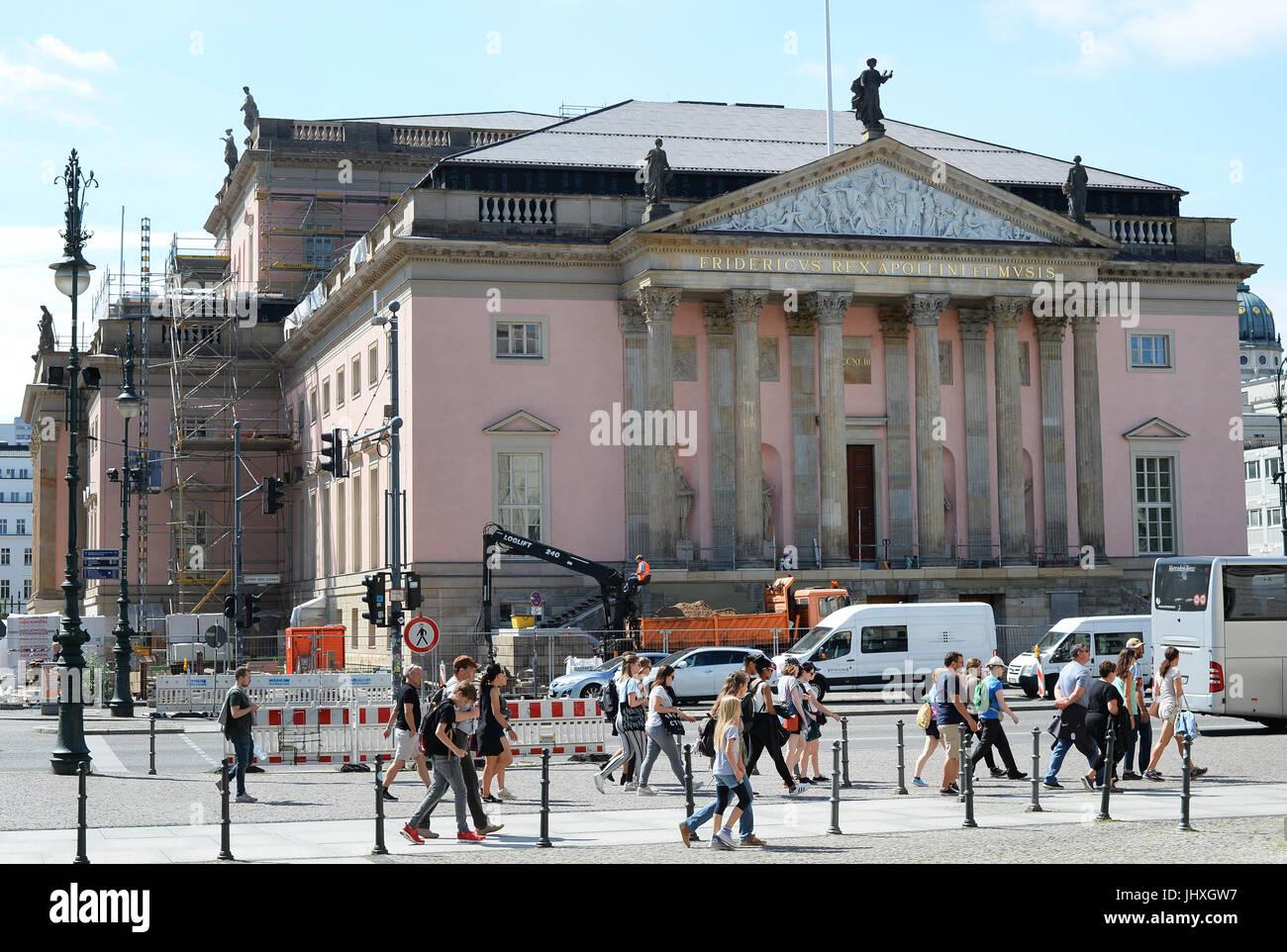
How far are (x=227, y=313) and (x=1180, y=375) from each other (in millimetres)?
38740

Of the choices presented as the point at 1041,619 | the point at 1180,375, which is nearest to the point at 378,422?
the point at 1041,619

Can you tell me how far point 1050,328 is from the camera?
5775 centimetres

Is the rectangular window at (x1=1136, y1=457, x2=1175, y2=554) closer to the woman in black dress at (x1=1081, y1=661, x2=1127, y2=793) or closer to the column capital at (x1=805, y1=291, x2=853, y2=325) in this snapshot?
the column capital at (x1=805, y1=291, x2=853, y2=325)

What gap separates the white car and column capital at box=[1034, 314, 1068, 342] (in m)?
21.5

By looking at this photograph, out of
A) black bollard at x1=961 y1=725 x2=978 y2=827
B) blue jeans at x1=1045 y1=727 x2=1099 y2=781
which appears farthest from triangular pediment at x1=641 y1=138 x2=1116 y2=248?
black bollard at x1=961 y1=725 x2=978 y2=827

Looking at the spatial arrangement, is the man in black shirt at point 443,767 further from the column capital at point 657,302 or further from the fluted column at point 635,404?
the column capital at point 657,302

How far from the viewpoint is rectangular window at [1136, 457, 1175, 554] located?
59000mm

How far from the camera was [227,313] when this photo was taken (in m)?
72.5

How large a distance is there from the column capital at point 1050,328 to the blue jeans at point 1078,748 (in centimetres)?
3577

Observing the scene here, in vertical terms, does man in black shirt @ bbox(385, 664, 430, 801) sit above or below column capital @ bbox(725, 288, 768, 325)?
below

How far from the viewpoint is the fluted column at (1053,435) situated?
56938mm

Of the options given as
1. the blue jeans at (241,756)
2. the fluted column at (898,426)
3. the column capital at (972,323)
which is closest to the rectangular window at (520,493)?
the fluted column at (898,426)

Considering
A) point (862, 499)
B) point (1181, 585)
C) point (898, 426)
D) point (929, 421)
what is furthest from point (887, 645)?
point (898, 426)

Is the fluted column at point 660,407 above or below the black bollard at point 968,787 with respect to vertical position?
above
